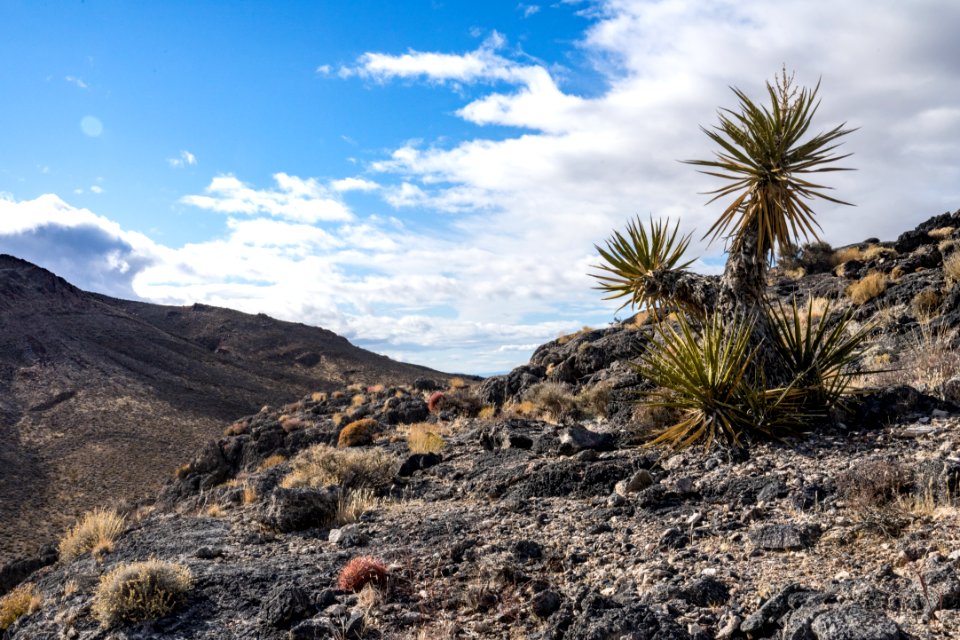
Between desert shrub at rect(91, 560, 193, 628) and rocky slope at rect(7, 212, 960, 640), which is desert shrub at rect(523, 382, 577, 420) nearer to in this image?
rocky slope at rect(7, 212, 960, 640)

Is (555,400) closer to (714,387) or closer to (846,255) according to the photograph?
(714,387)

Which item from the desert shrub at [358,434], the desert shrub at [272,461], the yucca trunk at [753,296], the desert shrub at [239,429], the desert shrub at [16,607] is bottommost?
the desert shrub at [16,607]

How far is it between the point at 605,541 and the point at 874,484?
2329 mm

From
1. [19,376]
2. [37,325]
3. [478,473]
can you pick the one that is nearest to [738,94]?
[478,473]

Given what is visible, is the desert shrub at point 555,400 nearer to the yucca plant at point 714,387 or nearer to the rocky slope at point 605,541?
the rocky slope at point 605,541

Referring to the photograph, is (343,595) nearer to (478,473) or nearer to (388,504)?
(388,504)

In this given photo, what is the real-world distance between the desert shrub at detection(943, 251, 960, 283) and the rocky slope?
137 centimetres

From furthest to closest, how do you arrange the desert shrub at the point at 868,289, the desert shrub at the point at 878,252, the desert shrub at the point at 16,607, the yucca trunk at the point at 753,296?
the desert shrub at the point at 878,252 < the desert shrub at the point at 868,289 < the yucca trunk at the point at 753,296 < the desert shrub at the point at 16,607

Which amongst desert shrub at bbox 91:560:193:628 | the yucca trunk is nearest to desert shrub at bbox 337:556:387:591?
desert shrub at bbox 91:560:193:628

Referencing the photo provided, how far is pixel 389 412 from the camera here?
1811cm

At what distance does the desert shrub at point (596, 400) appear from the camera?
40.0ft

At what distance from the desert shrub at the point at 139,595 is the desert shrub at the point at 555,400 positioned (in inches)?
323

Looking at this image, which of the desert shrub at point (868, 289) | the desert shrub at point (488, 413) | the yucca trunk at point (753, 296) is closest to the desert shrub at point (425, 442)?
the desert shrub at point (488, 413)

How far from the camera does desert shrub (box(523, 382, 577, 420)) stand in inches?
521
